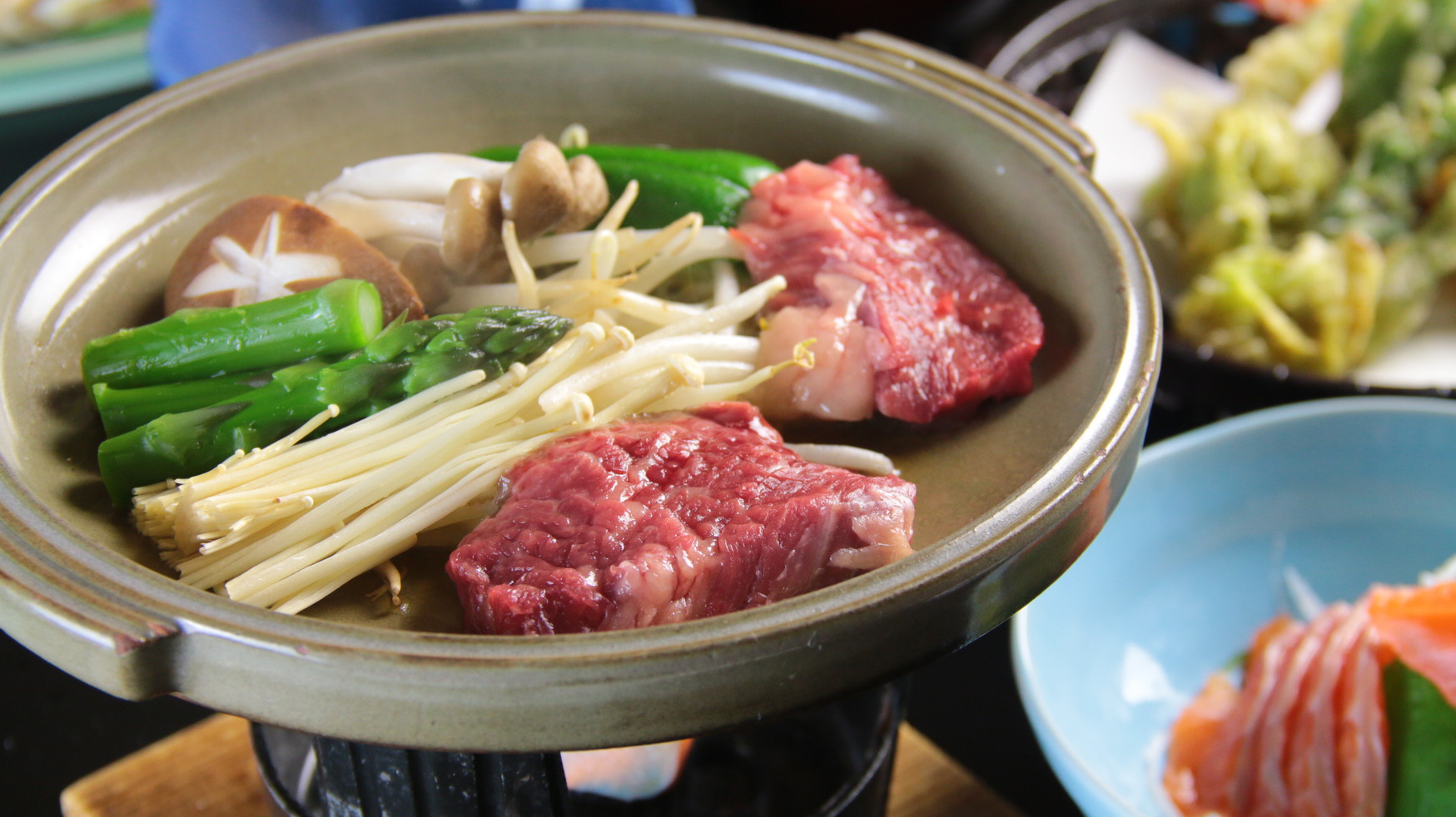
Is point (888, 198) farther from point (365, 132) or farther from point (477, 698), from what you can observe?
point (477, 698)

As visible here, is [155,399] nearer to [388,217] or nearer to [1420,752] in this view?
[388,217]

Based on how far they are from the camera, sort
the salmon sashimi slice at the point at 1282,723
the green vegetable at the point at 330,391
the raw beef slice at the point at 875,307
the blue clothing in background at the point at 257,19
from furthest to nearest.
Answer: the blue clothing in background at the point at 257,19 < the salmon sashimi slice at the point at 1282,723 < the raw beef slice at the point at 875,307 < the green vegetable at the point at 330,391

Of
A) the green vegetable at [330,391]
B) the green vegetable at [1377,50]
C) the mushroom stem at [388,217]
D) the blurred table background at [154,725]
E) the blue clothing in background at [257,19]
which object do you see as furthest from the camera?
the green vegetable at [1377,50]

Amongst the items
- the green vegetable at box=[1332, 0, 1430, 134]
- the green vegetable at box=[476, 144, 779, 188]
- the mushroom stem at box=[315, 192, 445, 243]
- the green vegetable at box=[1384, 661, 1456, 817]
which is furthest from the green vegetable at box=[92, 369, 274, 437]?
the green vegetable at box=[1332, 0, 1430, 134]

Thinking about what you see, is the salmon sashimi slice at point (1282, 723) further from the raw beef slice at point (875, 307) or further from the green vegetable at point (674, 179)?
the green vegetable at point (674, 179)

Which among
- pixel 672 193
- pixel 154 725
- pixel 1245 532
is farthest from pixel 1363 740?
pixel 154 725

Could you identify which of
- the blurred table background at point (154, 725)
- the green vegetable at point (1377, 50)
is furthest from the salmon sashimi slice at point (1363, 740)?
the green vegetable at point (1377, 50)

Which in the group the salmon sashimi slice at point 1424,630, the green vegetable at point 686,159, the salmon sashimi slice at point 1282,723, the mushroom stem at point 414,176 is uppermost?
the mushroom stem at point 414,176
